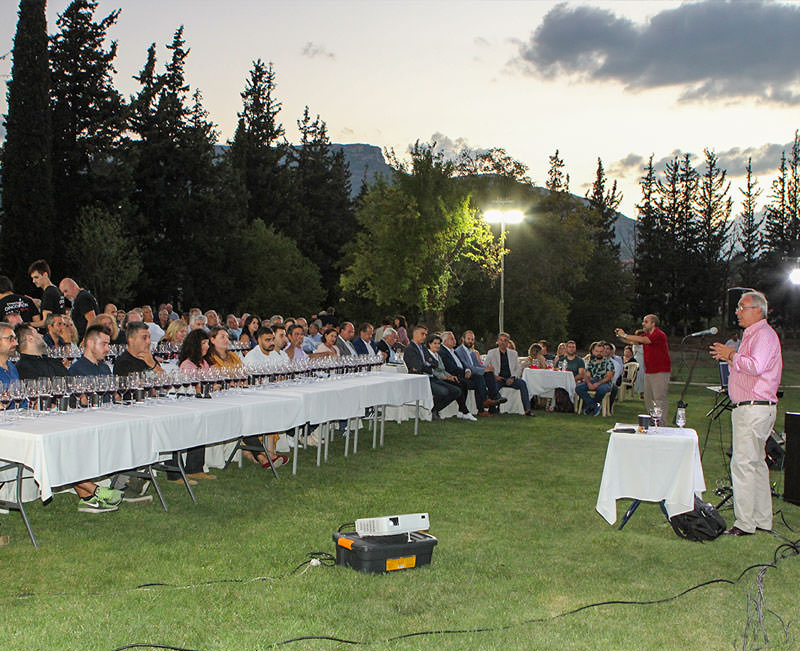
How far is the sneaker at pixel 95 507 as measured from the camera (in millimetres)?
6250

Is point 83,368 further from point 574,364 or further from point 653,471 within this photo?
point 574,364

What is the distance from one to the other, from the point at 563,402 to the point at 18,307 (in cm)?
884

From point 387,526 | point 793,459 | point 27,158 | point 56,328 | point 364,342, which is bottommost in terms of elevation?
point 387,526

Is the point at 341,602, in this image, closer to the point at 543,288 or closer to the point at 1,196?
the point at 1,196

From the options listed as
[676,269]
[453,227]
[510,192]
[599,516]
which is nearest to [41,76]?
[453,227]

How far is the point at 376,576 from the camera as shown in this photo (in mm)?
4863

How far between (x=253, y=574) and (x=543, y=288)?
35.4 metres

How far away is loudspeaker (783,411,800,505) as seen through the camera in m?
6.87

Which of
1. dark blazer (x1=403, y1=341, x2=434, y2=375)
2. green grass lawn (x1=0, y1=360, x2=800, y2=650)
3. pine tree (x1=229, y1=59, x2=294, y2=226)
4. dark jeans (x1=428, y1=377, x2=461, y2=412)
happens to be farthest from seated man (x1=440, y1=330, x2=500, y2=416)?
pine tree (x1=229, y1=59, x2=294, y2=226)

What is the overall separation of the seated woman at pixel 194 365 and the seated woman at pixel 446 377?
5.32 meters

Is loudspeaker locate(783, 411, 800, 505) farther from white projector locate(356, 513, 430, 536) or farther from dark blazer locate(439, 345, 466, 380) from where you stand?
dark blazer locate(439, 345, 466, 380)

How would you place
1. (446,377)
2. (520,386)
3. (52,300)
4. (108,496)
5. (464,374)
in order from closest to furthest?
(108,496) < (52,300) < (446,377) < (464,374) < (520,386)

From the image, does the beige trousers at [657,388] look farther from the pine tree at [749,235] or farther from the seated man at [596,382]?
the pine tree at [749,235]

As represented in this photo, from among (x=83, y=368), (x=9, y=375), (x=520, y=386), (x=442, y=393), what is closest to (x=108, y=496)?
(x=83, y=368)
